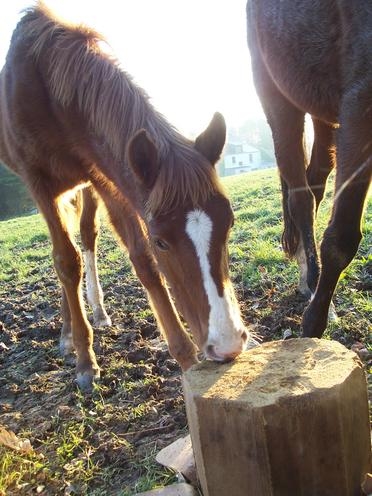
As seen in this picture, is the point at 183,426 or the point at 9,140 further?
the point at 9,140

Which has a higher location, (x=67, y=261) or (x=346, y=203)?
(x=346, y=203)

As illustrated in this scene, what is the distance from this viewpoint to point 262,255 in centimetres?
533

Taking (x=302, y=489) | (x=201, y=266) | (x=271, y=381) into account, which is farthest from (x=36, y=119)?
(x=302, y=489)

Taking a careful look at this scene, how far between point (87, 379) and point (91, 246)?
1.90 meters

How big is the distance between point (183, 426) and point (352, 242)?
1.46 metres

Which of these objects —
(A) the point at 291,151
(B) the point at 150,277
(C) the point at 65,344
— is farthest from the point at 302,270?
(C) the point at 65,344

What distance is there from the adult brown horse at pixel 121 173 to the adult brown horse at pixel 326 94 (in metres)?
0.76

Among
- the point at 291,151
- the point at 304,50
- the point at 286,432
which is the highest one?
the point at 304,50

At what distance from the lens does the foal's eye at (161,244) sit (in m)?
2.48

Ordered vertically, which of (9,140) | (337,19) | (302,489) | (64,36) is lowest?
(302,489)

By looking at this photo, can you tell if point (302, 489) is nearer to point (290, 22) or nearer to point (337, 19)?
point (337, 19)

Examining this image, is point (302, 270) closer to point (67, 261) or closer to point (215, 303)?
point (67, 261)

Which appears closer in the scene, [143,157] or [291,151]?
[143,157]

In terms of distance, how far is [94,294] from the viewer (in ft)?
15.8
